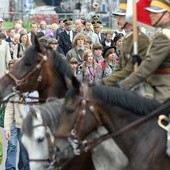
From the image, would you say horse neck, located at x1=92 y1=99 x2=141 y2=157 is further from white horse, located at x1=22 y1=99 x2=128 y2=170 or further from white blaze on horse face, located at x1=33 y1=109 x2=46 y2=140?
white blaze on horse face, located at x1=33 y1=109 x2=46 y2=140

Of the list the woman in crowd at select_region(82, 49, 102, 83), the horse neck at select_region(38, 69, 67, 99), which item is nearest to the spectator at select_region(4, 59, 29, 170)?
the woman in crowd at select_region(82, 49, 102, 83)

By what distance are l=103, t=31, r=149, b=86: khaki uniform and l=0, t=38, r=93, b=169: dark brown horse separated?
62 centimetres

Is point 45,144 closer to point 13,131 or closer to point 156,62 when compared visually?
point 156,62

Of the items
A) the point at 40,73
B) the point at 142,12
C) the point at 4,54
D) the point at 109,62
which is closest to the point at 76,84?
the point at 40,73

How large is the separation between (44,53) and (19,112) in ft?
8.99

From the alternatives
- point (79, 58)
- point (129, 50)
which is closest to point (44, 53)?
point (129, 50)

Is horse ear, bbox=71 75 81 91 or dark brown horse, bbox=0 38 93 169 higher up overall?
horse ear, bbox=71 75 81 91

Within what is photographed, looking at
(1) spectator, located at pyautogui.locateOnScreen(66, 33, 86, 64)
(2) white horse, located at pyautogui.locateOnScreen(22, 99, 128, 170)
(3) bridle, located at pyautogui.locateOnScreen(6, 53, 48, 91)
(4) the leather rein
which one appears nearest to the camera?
(4) the leather rein

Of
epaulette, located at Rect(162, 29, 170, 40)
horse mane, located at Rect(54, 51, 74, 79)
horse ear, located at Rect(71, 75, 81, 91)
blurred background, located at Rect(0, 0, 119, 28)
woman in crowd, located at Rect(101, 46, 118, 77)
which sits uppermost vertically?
epaulette, located at Rect(162, 29, 170, 40)

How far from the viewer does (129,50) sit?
368 inches

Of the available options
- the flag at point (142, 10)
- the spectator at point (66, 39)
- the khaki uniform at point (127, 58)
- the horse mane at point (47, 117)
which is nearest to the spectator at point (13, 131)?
the flag at point (142, 10)

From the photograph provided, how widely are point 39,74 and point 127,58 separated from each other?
3.76 feet

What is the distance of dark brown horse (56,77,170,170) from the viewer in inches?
288

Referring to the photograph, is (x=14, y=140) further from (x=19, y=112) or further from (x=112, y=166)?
(x=112, y=166)
